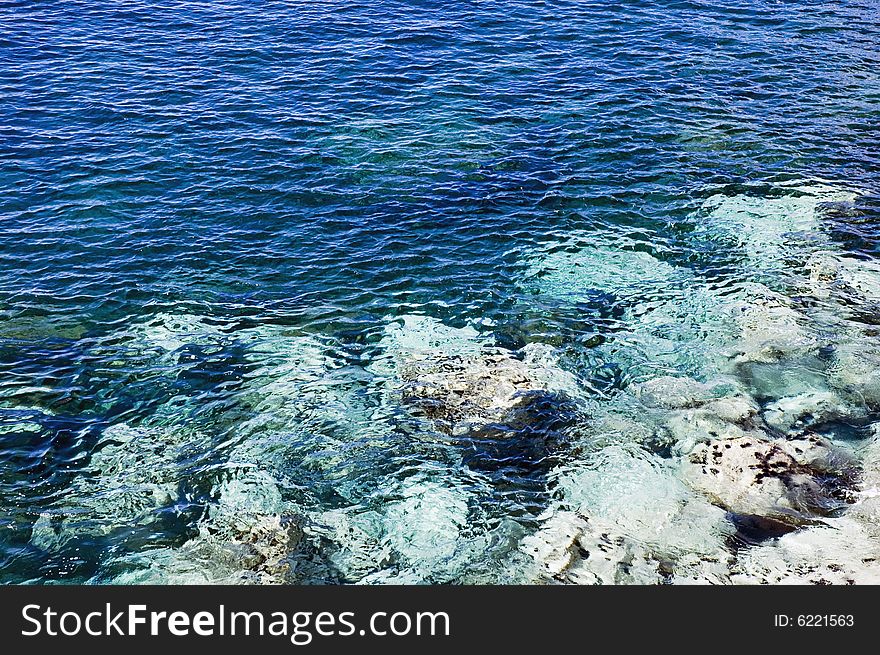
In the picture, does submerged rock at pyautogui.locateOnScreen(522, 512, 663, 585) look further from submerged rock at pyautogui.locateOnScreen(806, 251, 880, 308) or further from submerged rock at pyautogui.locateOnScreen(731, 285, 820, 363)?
submerged rock at pyautogui.locateOnScreen(806, 251, 880, 308)

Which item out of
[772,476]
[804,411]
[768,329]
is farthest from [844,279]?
[772,476]

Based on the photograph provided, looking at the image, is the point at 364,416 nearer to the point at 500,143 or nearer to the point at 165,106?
the point at 500,143

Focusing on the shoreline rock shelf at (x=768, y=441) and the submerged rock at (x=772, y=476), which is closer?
the shoreline rock shelf at (x=768, y=441)

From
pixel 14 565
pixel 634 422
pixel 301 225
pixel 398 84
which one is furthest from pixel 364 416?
pixel 398 84

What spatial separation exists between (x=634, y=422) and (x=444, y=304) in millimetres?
9362

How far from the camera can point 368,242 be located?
116 ft

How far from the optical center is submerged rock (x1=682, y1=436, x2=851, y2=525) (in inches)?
891

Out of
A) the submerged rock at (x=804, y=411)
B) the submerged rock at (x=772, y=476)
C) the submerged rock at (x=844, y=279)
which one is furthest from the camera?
the submerged rock at (x=844, y=279)

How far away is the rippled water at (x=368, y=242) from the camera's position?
23266 millimetres

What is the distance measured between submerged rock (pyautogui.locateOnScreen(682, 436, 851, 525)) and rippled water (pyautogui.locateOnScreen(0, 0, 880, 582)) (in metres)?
1.40

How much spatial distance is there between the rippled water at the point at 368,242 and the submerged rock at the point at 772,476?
1405 mm

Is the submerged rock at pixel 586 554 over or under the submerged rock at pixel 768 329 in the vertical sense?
under

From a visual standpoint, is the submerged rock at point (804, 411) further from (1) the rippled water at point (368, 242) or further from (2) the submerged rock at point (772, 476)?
(2) the submerged rock at point (772, 476)

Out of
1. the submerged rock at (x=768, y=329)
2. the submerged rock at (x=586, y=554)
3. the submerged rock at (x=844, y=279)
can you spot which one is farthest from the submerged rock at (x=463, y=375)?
the submerged rock at (x=844, y=279)
